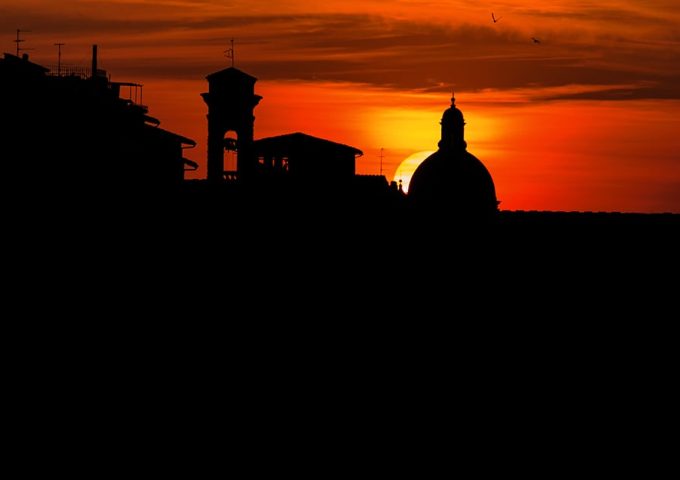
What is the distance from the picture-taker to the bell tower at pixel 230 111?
1695 inches

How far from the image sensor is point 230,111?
43.2 meters

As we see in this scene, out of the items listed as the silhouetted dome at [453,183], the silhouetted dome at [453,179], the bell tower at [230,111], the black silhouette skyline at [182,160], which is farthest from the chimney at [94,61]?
the silhouetted dome at [453,183]

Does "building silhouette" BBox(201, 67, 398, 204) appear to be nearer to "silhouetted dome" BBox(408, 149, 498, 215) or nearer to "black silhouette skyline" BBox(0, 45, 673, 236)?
"black silhouette skyline" BBox(0, 45, 673, 236)

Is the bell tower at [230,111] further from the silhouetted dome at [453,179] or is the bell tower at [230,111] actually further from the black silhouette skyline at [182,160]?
the silhouetted dome at [453,179]

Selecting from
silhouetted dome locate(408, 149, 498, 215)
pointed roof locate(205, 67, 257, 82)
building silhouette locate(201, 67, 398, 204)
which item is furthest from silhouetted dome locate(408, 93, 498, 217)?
pointed roof locate(205, 67, 257, 82)

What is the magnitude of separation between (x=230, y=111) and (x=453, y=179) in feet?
81.5

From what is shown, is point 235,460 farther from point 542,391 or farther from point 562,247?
point 562,247

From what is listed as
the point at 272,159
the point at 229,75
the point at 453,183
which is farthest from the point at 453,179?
the point at 229,75

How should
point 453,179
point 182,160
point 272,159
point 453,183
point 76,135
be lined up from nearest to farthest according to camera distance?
point 76,135
point 182,160
point 272,159
point 453,183
point 453,179

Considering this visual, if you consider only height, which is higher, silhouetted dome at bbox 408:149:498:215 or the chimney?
the chimney

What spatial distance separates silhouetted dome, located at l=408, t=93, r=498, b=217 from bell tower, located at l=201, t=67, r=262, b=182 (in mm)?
20257

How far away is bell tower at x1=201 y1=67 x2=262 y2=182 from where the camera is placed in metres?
43.1

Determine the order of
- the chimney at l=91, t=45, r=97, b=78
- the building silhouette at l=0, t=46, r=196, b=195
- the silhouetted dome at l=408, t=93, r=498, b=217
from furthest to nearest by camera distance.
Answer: the silhouetted dome at l=408, t=93, r=498, b=217
the chimney at l=91, t=45, r=97, b=78
the building silhouette at l=0, t=46, r=196, b=195

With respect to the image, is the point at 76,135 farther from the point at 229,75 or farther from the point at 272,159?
the point at 272,159
